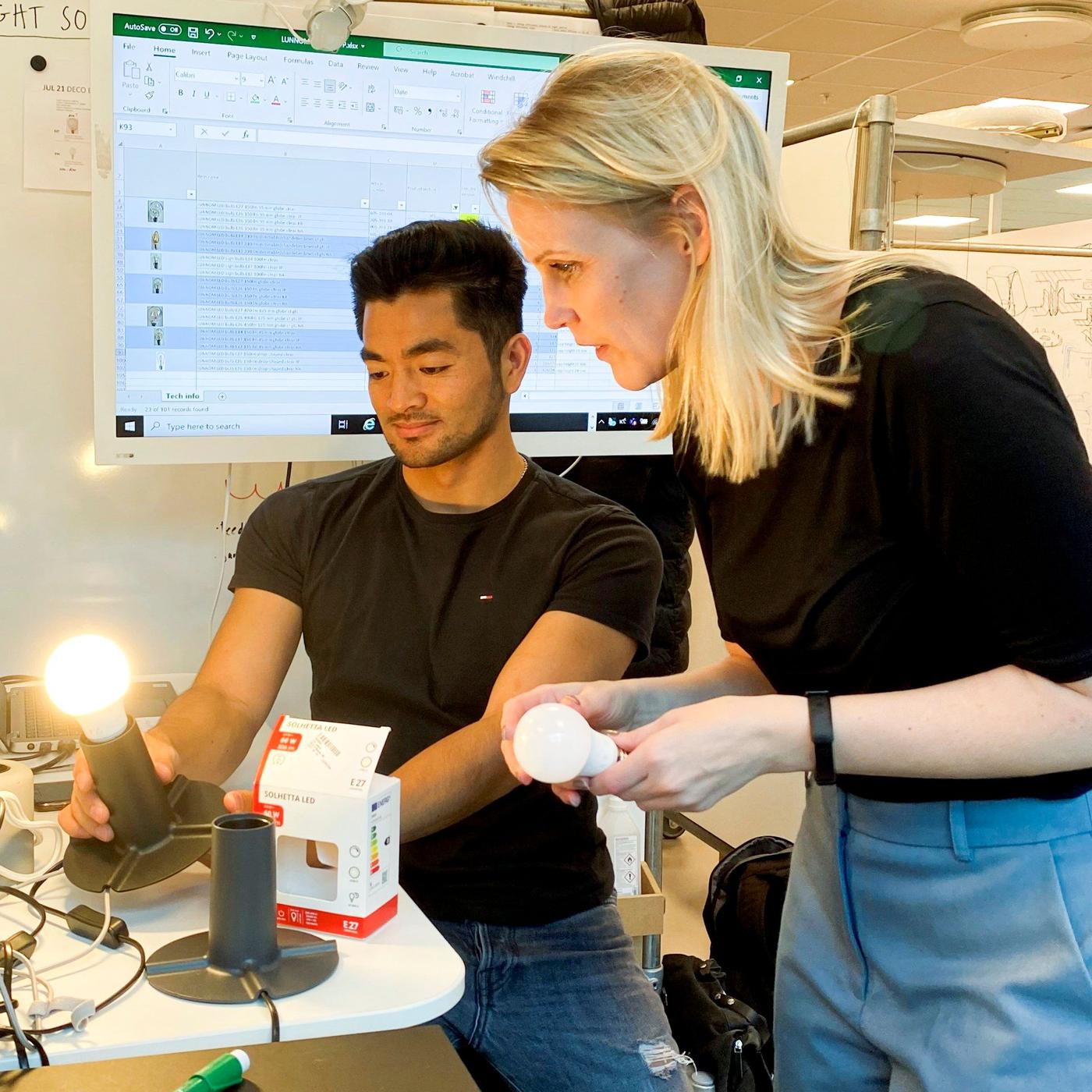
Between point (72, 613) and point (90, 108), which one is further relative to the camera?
point (72, 613)

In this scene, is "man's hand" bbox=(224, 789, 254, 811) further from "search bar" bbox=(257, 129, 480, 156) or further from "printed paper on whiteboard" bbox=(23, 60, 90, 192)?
"printed paper on whiteboard" bbox=(23, 60, 90, 192)

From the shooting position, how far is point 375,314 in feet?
5.58

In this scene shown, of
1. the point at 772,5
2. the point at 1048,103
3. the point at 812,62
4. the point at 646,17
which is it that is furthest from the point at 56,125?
the point at 1048,103

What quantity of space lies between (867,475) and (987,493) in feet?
0.39

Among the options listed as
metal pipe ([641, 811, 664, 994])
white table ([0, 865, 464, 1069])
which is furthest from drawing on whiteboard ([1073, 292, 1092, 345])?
white table ([0, 865, 464, 1069])

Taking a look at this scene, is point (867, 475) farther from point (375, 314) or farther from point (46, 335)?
point (46, 335)

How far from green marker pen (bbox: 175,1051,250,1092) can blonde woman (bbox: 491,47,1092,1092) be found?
360 mm

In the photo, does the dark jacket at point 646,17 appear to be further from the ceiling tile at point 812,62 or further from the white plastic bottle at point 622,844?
the ceiling tile at point 812,62

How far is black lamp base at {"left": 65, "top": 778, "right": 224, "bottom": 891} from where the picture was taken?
3.41ft

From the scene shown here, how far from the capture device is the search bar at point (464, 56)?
180cm

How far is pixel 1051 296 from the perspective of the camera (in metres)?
2.64

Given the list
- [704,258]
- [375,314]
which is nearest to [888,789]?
[704,258]

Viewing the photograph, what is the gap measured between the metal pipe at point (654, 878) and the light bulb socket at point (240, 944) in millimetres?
1307

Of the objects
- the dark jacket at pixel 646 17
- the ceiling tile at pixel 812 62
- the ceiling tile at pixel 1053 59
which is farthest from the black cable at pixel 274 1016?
the ceiling tile at pixel 1053 59
